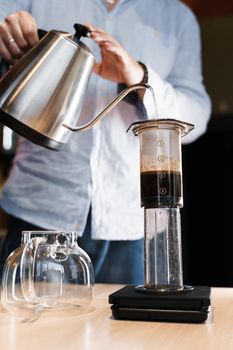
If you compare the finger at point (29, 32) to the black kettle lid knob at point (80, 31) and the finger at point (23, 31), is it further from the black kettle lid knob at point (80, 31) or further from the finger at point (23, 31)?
the black kettle lid knob at point (80, 31)

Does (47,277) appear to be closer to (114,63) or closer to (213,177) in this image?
(114,63)

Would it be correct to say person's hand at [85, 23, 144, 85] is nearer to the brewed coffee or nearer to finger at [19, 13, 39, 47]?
finger at [19, 13, 39, 47]

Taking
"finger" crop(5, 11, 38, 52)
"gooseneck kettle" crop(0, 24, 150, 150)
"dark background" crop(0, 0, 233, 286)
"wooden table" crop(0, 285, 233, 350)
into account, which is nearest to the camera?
"wooden table" crop(0, 285, 233, 350)

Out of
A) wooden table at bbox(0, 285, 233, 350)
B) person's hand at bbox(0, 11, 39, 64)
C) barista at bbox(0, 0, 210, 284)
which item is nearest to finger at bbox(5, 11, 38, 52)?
person's hand at bbox(0, 11, 39, 64)

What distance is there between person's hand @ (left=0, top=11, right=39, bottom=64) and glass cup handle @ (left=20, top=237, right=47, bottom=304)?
16.6 inches

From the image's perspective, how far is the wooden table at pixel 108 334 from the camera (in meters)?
0.58

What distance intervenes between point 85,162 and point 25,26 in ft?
1.28

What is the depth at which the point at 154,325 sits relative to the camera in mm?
687

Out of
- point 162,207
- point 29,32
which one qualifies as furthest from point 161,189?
point 29,32

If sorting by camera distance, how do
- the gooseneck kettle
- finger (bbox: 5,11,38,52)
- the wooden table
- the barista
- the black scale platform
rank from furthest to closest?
the barista, finger (bbox: 5,11,38,52), the gooseneck kettle, the black scale platform, the wooden table

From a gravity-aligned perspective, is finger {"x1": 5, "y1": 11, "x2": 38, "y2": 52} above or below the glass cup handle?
above

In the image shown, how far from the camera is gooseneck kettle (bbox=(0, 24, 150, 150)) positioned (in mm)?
857

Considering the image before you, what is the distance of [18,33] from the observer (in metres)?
1.00

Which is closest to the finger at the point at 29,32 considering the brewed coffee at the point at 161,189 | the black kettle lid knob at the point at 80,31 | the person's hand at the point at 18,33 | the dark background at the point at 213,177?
the person's hand at the point at 18,33
